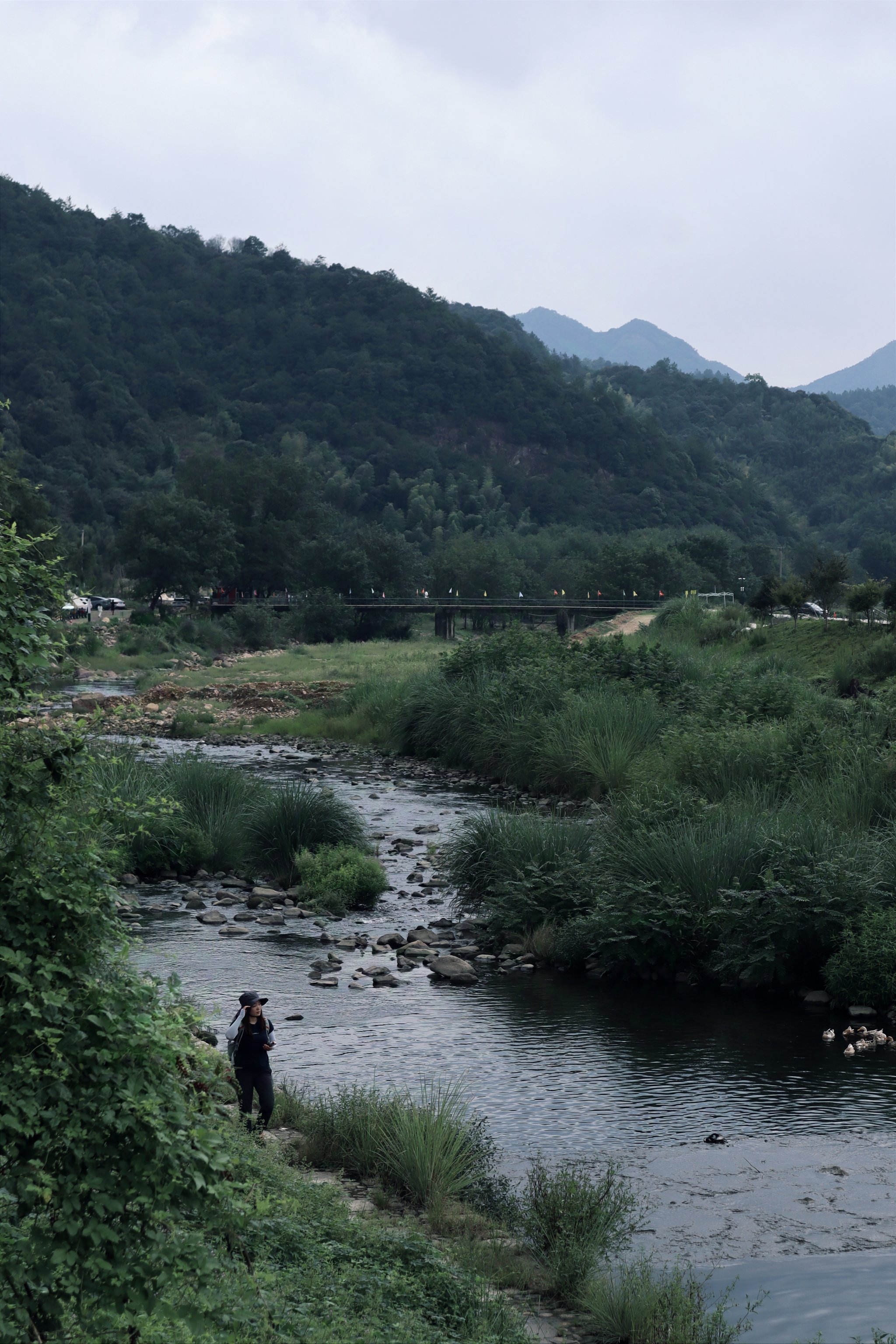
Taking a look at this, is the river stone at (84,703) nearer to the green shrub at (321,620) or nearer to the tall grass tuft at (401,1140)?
the tall grass tuft at (401,1140)

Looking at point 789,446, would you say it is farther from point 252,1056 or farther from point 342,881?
point 252,1056

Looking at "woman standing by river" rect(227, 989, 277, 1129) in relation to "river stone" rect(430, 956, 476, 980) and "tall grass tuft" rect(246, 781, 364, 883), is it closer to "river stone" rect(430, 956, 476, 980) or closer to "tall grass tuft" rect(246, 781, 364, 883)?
"river stone" rect(430, 956, 476, 980)

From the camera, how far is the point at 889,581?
44.8 meters

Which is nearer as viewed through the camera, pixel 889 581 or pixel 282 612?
pixel 889 581

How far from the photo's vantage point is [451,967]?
14.5 m

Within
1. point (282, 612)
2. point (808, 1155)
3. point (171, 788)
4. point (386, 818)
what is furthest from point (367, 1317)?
point (282, 612)

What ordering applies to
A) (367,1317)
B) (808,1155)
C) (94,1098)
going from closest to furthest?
1. (94,1098)
2. (367,1317)
3. (808,1155)

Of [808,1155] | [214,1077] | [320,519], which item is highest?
[320,519]

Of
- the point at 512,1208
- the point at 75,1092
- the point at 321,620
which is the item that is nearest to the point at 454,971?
the point at 512,1208

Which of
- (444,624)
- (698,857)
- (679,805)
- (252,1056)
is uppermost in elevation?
(444,624)

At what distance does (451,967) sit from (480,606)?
72.9 meters

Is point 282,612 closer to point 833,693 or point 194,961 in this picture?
point 833,693

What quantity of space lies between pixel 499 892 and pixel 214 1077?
12.0 m

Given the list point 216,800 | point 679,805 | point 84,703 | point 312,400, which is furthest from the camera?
point 312,400
